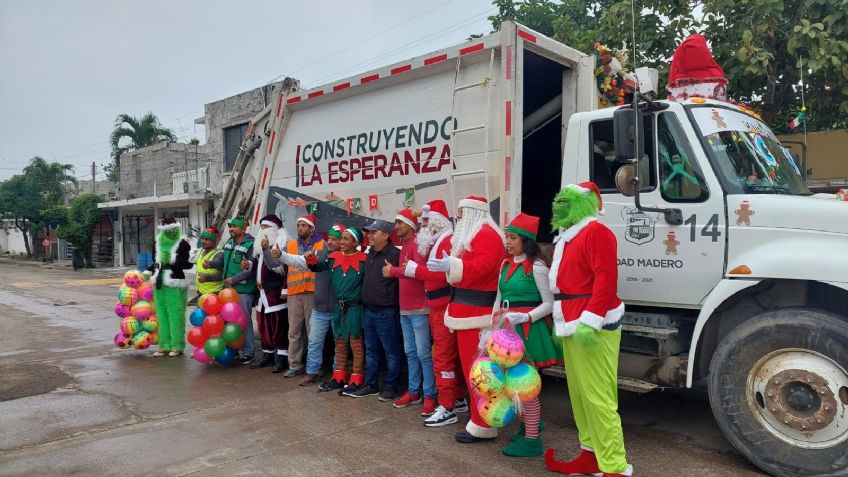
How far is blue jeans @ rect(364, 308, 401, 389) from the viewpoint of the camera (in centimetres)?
541

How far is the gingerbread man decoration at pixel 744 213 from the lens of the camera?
3775 millimetres

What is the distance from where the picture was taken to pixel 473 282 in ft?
14.2

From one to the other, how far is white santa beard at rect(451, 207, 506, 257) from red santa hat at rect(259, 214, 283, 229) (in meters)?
2.72

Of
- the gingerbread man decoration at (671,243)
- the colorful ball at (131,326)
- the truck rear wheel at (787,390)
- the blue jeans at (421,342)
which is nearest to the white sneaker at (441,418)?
the blue jeans at (421,342)

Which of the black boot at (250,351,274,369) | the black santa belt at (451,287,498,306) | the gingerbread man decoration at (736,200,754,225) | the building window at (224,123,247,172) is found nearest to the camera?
Result: the gingerbread man decoration at (736,200,754,225)

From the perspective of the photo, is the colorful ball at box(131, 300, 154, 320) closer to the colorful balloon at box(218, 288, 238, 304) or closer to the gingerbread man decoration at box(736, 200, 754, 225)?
the colorful balloon at box(218, 288, 238, 304)

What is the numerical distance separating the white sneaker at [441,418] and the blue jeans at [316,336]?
5.29 ft

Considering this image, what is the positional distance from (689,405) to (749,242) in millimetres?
2032

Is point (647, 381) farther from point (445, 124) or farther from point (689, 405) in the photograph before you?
point (445, 124)

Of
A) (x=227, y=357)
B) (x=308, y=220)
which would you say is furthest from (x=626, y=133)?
(x=227, y=357)

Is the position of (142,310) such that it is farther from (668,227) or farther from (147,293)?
(668,227)

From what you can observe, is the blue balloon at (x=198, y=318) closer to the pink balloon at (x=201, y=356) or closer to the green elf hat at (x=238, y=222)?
the pink balloon at (x=201, y=356)

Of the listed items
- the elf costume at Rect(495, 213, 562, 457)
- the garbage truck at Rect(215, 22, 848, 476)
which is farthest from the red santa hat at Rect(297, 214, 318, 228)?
the elf costume at Rect(495, 213, 562, 457)

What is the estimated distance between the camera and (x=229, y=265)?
7160 millimetres
